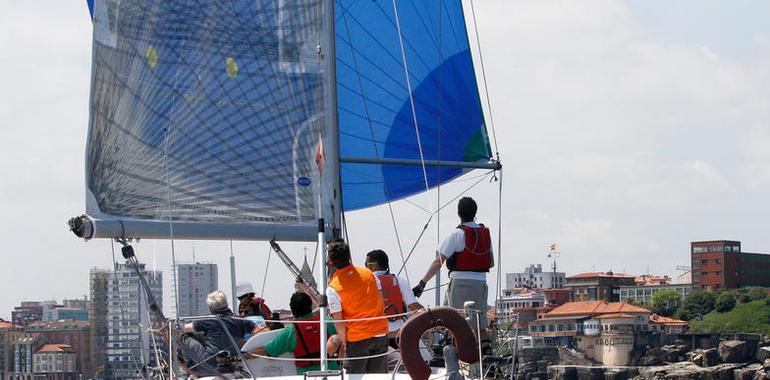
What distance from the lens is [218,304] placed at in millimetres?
7605

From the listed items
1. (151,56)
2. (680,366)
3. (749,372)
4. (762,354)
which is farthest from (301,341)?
(762,354)

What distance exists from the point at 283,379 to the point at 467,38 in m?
6.62

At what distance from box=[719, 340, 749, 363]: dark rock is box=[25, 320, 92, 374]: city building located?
2177 inches

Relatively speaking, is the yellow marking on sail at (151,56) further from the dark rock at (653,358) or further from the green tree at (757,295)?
the green tree at (757,295)

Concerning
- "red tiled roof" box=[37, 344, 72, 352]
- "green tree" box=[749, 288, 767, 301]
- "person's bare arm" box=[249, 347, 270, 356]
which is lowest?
"red tiled roof" box=[37, 344, 72, 352]

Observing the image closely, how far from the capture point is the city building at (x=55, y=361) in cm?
12668

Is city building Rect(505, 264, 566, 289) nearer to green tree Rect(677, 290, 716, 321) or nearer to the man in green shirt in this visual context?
green tree Rect(677, 290, 716, 321)

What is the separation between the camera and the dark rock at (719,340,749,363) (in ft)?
313

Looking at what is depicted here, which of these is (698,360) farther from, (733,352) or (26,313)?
(26,313)

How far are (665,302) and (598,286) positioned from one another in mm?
7831

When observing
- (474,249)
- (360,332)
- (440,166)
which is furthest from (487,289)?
(440,166)

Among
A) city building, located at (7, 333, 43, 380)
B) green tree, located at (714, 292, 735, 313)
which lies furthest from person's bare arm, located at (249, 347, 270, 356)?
city building, located at (7, 333, 43, 380)

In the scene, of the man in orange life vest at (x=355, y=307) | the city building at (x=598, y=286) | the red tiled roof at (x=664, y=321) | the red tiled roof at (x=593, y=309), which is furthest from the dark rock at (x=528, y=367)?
the man in orange life vest at (x=355, y=307)

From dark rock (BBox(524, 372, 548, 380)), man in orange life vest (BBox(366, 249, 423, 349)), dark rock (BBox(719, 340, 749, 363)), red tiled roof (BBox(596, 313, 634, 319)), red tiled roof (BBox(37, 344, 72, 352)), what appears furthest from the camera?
red tiled roof (BBox(37, 344, 72, 352))
